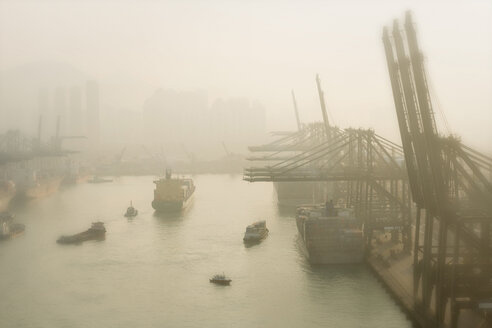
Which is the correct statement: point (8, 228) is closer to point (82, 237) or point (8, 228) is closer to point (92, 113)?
point (82, 237)

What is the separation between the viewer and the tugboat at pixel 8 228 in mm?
27188

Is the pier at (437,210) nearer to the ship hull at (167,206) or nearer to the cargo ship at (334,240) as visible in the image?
the cargo ship at (334,240)

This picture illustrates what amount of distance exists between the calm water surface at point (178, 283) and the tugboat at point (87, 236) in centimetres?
46

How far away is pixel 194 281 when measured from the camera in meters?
A: 18.6

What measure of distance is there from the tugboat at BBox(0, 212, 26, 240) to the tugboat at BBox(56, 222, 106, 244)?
9.60 ft

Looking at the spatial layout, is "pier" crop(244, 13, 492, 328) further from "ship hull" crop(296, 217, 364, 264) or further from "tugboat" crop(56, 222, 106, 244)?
"tugboat" crop(56, 222, 106, 244)

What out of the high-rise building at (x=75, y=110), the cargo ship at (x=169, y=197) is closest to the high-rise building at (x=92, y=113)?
the high-rise building at (x=75, y=110)

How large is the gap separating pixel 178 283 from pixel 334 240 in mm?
5659

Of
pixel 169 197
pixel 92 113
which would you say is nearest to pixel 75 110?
pixel 92 113

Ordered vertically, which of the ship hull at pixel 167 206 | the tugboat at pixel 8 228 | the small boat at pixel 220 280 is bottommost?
the small boat at pixel 220 280

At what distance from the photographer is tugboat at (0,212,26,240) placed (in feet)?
89.2

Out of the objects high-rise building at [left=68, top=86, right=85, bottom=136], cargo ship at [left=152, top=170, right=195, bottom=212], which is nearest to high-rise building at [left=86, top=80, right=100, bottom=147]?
high-rise building at [left=68, top=86, right=85, bottom=136]

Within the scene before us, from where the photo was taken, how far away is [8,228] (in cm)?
2798

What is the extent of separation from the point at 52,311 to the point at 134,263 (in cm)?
595
